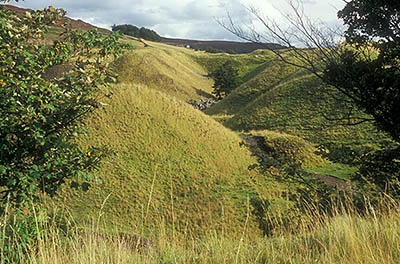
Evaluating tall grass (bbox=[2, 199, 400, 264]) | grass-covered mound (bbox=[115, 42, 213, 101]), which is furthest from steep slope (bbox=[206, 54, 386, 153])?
tall grass (bbox=[2, 199, 400, 264])

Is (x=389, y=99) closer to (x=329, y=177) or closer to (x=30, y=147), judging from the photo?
(x=30, y=147)

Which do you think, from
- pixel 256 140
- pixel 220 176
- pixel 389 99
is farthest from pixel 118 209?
pixel 256 140

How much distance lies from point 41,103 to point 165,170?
13238 millimetres

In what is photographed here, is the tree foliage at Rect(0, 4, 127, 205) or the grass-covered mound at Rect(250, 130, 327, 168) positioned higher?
the tree foliage at Rect(0, 4, 127, 205)

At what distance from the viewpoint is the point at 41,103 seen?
18.8ft

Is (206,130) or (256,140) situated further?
(256,140)

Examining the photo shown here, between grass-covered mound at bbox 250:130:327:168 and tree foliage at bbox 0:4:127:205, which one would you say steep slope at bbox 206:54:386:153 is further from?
tree foliage at bbox 0:4:127:205

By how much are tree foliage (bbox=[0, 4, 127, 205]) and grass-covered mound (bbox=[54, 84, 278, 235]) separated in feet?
22.0

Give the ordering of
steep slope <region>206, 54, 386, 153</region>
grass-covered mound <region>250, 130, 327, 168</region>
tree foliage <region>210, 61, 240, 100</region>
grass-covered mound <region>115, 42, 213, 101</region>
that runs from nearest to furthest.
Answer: grass-covered mound <region>250, 130, 327, 168</region>, steep slope <region>206, 54, 386, 153</region>, grass-covered mound <region>115, 42, 213, 101</region>, tree foliage <region>210, 61, 240, 100</region>

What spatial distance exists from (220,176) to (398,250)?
15.9m

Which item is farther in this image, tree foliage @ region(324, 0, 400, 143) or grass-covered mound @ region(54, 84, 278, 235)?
grass-covered mound @ region(54, 84, 278, 235)

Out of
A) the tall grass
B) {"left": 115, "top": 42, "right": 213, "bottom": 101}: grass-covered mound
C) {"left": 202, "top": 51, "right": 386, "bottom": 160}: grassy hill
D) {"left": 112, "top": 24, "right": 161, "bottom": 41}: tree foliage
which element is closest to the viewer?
the tall grass

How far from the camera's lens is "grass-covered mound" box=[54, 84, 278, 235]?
1500 cm

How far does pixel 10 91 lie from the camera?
551 cm
